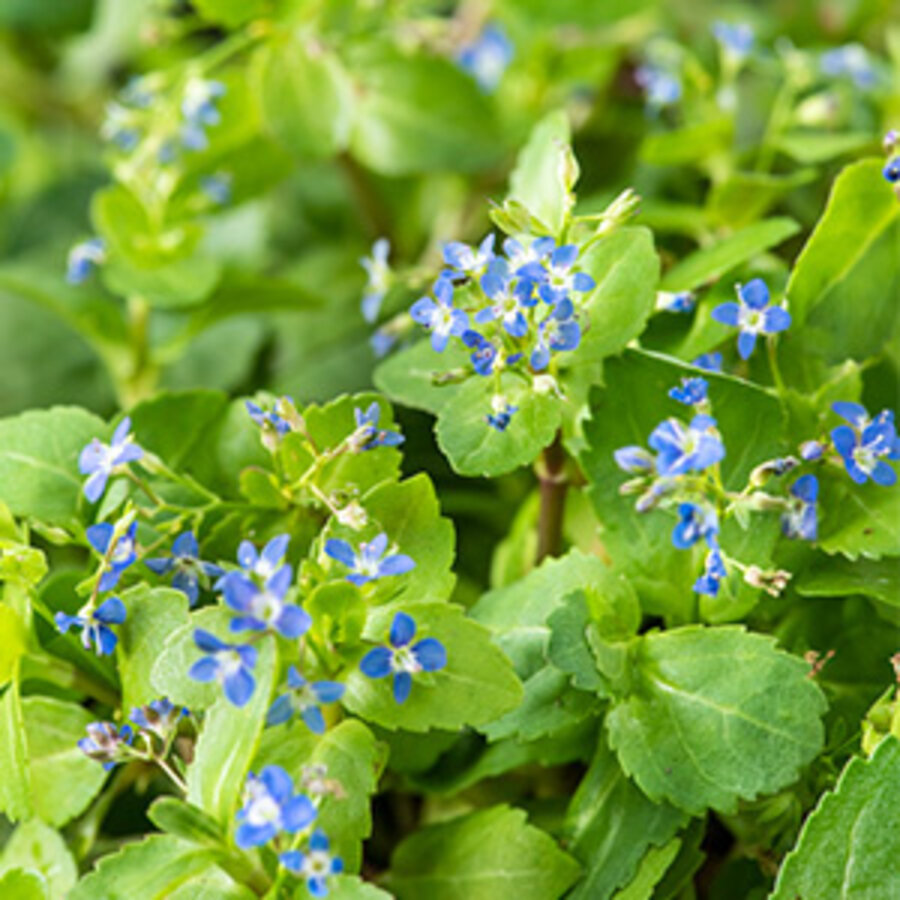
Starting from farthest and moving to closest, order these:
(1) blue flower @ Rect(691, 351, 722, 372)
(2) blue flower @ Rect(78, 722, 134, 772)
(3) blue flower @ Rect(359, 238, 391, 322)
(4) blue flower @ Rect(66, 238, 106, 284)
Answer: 1. (4) blue flower @ Rect(66, 238, 106, 284)
2. (3) blue flower @ Rect(359, 238, 391, 322)
3. (1) blue flower @ Rect(691, 351, 722, 372)
4. (2) blue flower @ Rect(78, 722, 134, 772)

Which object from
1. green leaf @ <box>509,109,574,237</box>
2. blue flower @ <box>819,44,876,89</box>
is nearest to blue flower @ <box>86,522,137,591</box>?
green leaf @ <box>509,109,574,237</box>

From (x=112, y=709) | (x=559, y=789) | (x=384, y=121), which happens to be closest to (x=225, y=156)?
(x=384, y=121)

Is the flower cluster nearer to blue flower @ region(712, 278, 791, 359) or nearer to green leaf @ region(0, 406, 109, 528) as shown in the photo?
blue flower @ region(712, 278, 791, 359)

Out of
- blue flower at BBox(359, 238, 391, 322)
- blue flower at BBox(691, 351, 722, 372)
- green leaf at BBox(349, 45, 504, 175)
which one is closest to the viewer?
blue flower at BBox(691, 351, 722, 372)

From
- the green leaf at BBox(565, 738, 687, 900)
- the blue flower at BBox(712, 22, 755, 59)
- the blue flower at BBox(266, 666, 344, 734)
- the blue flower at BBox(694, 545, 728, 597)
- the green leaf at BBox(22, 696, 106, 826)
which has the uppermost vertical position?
the blue flower at BBox(712, 22, 755, 59)

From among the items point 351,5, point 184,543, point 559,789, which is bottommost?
point 559,789

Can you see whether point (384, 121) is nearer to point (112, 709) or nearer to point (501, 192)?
point (501, 192)
